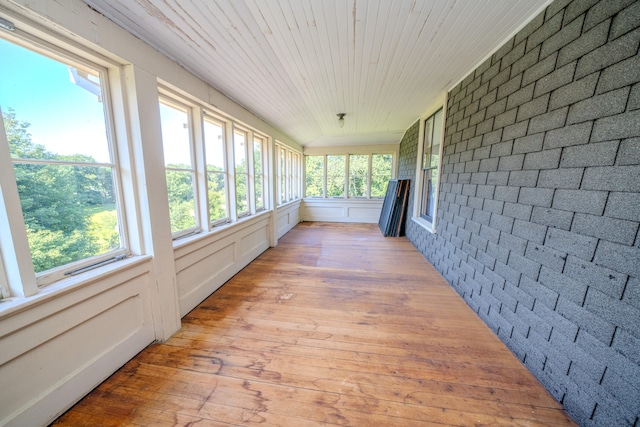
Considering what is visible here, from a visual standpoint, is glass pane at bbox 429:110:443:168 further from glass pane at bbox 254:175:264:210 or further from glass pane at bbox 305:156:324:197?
glass pane at bbox 305:156:324:197

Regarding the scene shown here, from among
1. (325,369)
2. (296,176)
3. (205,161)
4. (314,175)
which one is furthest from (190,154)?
(314,175)

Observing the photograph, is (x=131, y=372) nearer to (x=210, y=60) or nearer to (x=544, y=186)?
(x=210, y=60)

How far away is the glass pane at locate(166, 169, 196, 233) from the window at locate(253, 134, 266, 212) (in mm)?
1496

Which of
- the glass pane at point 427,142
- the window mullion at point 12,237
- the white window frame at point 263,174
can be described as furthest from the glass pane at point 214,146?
the glass pane at point 427,142

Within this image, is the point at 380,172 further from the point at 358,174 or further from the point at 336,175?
the point at 336,175

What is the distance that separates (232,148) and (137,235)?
1705 mm

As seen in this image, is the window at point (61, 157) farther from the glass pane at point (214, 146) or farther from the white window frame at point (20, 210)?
the glass pane at point (214, 146)

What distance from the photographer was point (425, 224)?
12.6ft

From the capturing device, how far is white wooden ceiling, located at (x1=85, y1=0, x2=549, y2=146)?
143cm

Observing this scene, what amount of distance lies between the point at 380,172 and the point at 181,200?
5.77 m

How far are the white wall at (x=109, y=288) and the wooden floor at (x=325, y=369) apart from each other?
181 mm

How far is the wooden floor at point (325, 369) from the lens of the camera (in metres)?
1.26

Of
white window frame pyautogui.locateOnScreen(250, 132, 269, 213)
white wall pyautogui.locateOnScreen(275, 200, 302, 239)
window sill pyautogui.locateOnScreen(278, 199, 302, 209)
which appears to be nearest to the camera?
white window frame pyautogui.locateOnScreen(250, 132, 269, 213)

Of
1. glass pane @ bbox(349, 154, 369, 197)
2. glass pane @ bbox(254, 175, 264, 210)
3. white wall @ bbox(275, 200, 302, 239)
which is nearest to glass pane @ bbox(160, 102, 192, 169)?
glass pane @ bbox(254, 175, 264, 210)
